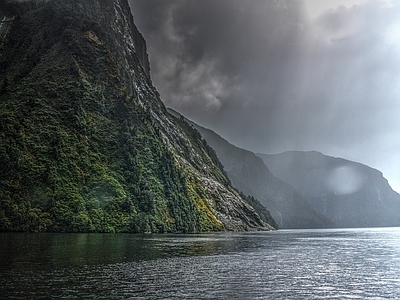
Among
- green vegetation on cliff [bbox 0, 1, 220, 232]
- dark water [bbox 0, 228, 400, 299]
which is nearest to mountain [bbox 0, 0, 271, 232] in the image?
green vegetation on cliff [bbox 0, 1, 220, 232]

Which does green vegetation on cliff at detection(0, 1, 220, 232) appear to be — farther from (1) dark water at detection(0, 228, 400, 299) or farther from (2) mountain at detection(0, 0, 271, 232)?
(1) dark water at detection(0, 228, 400, 299)

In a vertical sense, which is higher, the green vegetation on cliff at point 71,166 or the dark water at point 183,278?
the green vegetation on cliff at point 71,166

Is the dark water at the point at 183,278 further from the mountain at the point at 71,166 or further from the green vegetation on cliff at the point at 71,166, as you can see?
the mountain at the point at 71,166

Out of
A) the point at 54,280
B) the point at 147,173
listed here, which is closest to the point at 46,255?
the point at 54,280

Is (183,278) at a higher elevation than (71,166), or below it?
below

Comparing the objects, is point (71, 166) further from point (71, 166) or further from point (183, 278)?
point (183, 278)

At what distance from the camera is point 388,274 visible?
51.0 m

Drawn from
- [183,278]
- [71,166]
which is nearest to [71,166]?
[71,166]

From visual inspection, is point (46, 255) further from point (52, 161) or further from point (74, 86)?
point (74, 86)

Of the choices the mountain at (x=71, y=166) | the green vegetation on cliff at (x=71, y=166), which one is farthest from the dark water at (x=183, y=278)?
the mountain at (x=71, y=166)

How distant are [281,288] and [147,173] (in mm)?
156129

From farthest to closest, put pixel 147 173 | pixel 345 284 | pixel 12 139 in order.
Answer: pixel 147 173, pixel 12 139, pixel 345 284

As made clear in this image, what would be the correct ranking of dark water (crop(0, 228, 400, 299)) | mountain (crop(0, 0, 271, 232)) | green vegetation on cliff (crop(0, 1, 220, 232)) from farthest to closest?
green vegetation on cliff (crop(0, 1, 220, 232)) < mountain (crop(0, 0, 271, 232)) < dark water (crop(0, 228, 400, 299))

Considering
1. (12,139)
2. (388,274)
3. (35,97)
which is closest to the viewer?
(388,274)
